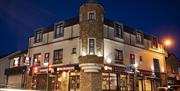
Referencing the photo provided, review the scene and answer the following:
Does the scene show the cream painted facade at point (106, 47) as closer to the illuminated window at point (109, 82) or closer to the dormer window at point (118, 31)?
the dormer window at point (118, 31)

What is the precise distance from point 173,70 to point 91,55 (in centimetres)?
2387

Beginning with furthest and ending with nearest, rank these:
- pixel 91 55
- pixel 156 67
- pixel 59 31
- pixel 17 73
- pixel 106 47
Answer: pixel 156 67 → pixel 17 73 → pixel 59 31 → pixel 106 47 → pixel 91 55

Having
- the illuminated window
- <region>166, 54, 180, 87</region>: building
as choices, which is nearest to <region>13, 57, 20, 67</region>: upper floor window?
the illuminated window

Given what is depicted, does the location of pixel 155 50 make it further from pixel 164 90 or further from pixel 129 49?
pixel 164 90

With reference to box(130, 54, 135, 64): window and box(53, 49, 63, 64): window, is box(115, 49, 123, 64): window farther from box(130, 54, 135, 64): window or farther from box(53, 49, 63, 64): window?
box(53, 49, 63, 64): window

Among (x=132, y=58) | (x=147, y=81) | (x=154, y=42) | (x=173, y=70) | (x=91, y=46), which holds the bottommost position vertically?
(x=147, y=81)

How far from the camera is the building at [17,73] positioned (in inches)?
1414

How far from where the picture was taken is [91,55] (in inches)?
1084

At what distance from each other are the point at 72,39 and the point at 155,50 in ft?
54.3

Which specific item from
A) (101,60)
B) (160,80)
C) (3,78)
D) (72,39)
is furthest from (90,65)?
(3,78)

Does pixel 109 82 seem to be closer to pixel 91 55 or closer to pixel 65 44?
pixel 91 55

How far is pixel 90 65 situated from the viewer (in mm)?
26953

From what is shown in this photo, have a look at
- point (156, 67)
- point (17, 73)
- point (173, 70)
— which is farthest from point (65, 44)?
point (173, 70)

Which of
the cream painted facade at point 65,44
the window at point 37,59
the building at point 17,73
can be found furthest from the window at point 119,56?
the building at point 17,73
